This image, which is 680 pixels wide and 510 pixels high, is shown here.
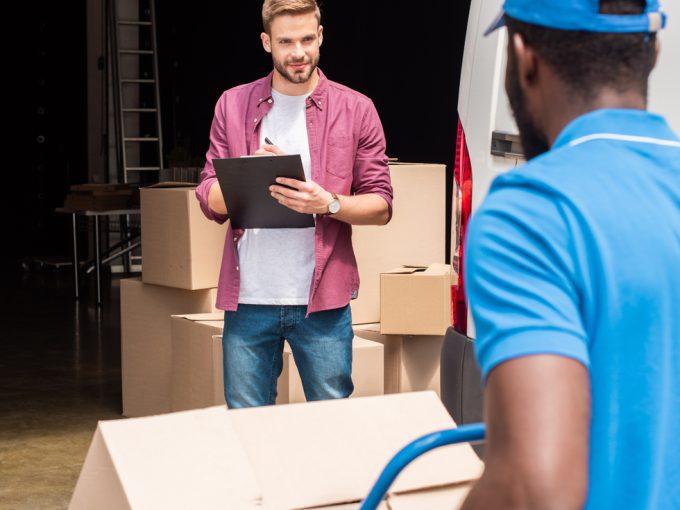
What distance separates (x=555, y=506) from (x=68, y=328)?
670cm

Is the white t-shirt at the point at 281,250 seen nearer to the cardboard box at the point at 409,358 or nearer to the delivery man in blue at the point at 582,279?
the cardboard box at the point at 409,358

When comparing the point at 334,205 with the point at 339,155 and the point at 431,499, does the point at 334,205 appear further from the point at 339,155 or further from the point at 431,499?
the point at 431,499

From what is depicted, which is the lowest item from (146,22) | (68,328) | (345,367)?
(68,328)

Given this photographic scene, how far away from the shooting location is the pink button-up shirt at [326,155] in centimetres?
272

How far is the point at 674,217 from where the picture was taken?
818 millimetres

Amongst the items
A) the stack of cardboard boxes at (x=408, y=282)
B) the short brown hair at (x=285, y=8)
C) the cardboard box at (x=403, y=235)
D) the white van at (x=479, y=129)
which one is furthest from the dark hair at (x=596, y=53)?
the cardboard box at (x=403, y=235)

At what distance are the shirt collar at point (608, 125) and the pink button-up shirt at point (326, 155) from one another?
1.85 m

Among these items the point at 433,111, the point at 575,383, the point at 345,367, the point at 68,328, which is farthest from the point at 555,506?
the point at 68,328

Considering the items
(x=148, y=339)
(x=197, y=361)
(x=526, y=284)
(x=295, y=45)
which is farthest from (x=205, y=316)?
(x=526, y=284)

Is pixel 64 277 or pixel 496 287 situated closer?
pixel 496 287

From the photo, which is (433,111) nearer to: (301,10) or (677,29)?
(301,10)

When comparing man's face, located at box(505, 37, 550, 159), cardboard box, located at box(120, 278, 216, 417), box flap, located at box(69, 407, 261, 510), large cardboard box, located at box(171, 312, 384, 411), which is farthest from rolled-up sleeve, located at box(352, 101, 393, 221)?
man's face, located at box(505, 37, 550, 159)

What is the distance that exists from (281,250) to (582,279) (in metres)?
1.97

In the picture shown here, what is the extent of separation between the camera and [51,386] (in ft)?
17.8
